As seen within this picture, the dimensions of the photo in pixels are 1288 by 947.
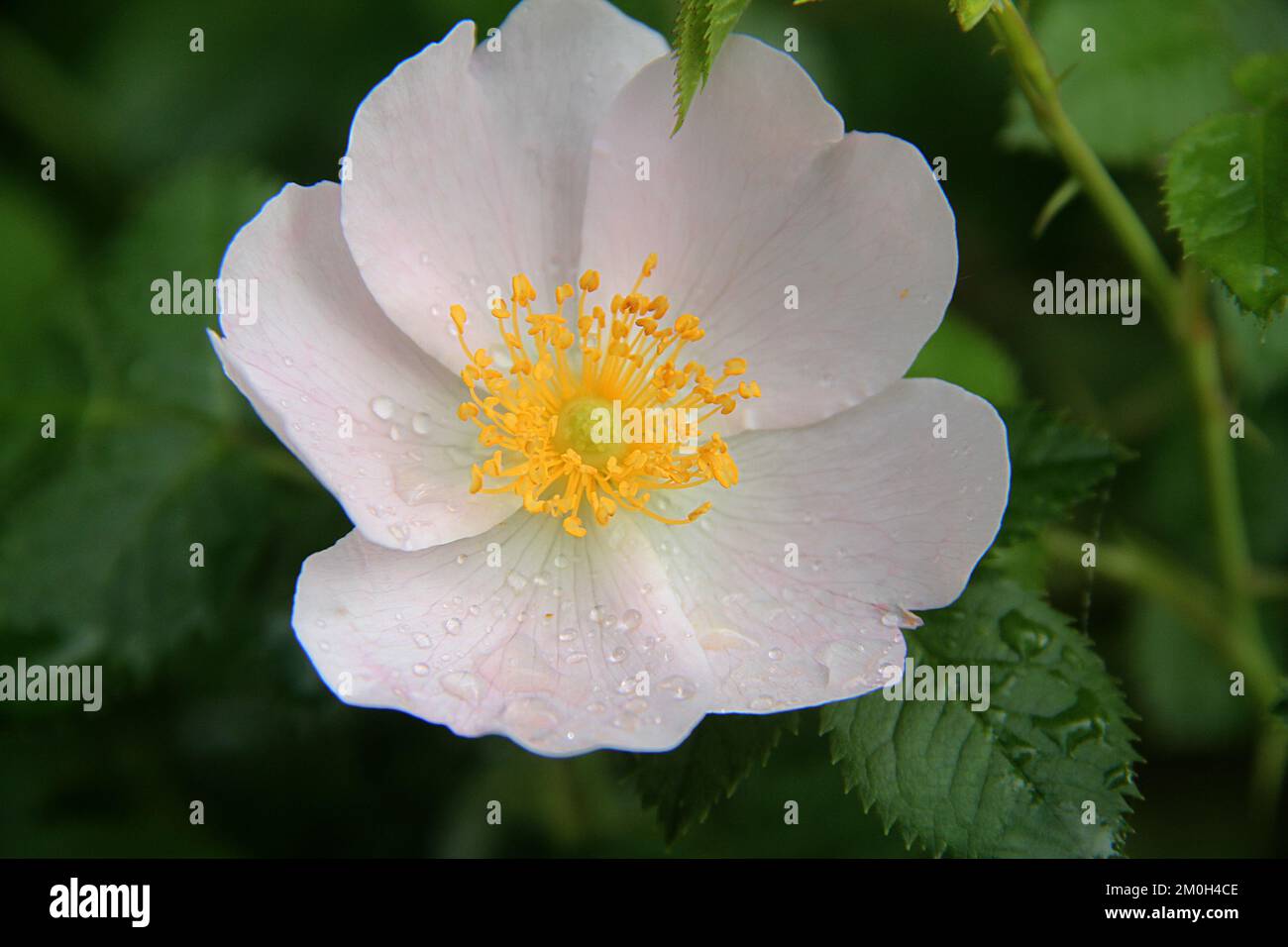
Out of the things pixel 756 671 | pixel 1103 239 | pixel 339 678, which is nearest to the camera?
pixel 339 678

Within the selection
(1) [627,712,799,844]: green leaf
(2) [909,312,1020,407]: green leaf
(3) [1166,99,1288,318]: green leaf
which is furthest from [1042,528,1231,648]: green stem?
(1) [627,712,799,844]: green leaf

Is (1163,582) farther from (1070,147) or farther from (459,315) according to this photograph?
(459,315)

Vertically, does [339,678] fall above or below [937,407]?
below

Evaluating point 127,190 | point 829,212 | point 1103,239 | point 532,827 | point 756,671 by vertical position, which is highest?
point 127,190

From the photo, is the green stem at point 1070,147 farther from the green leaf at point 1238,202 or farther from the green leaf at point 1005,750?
the green leaf at point 1005,750

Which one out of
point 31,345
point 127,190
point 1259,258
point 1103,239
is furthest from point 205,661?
point 1103,239
